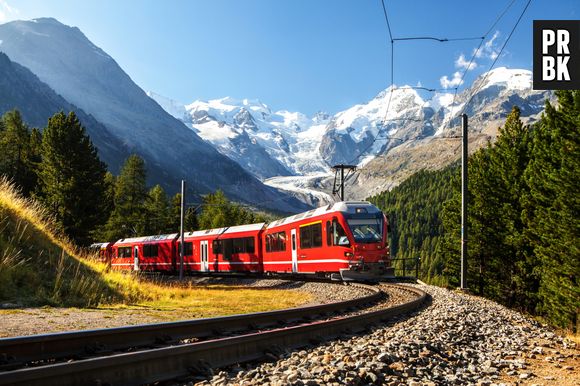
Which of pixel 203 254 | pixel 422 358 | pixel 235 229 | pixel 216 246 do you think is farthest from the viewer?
pixel 203 254

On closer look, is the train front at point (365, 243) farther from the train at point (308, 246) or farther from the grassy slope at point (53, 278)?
the grassy slope at point (53, 278)

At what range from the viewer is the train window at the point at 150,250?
47022 millimetres

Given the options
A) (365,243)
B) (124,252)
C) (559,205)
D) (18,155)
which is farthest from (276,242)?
(18,155)

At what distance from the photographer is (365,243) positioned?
72.0 feet

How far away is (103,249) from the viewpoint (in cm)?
5603

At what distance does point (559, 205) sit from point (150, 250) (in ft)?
114

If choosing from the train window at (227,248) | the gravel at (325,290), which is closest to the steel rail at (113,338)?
the gravel at (325,290)

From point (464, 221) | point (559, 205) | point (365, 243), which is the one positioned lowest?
point (365, 243)

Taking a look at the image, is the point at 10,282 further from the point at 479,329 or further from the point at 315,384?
the point at 479,329

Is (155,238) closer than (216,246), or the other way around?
(216,246)

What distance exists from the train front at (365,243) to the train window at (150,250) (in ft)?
93.4

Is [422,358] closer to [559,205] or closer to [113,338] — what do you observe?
[113,338]

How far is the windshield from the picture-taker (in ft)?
72.3

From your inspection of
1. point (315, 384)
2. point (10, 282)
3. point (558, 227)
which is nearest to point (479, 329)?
point (315, 384)
